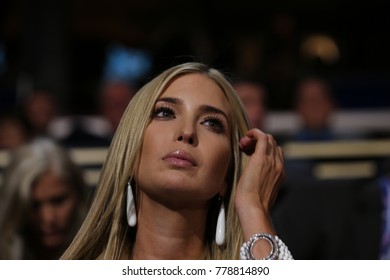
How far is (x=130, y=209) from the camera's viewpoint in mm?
2820

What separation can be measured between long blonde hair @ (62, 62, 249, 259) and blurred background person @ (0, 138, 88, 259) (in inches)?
48.2

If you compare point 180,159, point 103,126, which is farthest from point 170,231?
point 103,126

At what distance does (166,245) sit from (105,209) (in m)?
0.19

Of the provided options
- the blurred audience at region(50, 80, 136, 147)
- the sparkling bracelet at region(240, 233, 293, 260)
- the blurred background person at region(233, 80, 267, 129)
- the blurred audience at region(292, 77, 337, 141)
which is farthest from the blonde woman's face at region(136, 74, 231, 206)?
the blurred audience at region(292, 77, 337, 141)

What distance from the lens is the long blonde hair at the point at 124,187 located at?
110 inches

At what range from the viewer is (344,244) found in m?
4.21

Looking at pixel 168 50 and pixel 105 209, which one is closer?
pixel 105 209

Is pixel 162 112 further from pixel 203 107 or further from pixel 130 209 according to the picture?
pixel 130 209

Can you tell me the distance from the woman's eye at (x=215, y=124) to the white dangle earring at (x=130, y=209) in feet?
0.88

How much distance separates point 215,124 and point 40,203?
175 centimetres

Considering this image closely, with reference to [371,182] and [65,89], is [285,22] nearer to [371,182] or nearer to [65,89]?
[65,89]

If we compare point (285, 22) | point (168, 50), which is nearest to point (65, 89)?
point (168, 50)

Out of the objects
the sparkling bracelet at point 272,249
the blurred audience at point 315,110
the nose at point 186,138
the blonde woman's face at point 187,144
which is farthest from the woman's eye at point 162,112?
the blurred audience at point 315,110

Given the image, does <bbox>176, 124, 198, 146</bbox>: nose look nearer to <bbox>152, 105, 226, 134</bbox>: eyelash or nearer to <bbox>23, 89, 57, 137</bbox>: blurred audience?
<bbox>152, 105, 226, 134</bbox>: eyelash
